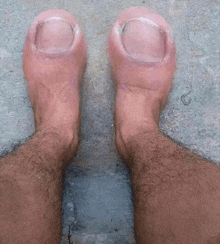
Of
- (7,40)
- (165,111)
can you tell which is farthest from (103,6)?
(165,111)

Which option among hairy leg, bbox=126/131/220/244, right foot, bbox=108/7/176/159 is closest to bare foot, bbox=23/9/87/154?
right foot, bbox=108/7/176/159

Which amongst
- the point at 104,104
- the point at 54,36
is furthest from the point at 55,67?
the point at 104,104

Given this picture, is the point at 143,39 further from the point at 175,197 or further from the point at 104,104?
the point at 175,197

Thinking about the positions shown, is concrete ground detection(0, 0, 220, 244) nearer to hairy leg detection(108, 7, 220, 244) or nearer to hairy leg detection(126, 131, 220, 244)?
hairy leg detection(108, 7, 220, 244)

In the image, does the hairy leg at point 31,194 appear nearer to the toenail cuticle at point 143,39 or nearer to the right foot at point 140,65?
the right foot at point 140,65

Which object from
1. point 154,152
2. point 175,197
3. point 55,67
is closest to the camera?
point 175,197

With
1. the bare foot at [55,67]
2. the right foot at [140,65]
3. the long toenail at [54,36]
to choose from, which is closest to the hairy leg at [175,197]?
the right foot at [140,65]
